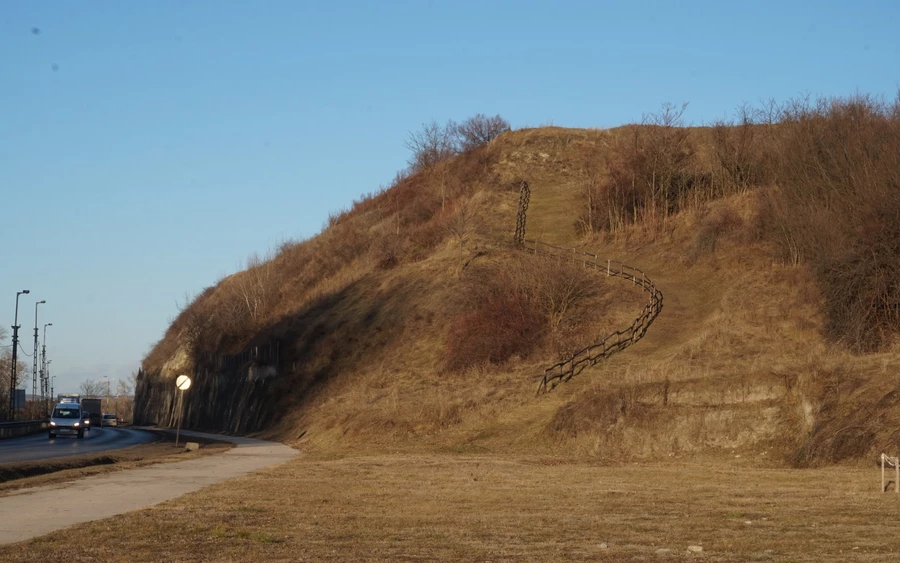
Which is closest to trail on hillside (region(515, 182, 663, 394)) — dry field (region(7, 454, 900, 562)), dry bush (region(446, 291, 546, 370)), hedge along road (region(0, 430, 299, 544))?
dry bush (region(446, 291, 546, 370))

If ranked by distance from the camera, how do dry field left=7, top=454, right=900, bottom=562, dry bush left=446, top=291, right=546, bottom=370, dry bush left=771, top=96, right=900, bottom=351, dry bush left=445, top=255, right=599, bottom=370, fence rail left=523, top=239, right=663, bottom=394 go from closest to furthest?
dry field left=7, top=454, right=900, bottom=562, dry bush left=771, top=96, right=900, bottom=351, fence rail left=523, top=239, right=663, bottom=394, dry bush left=446, top=291, right=546, bottom=370, dry bush left=445, top=255, right=599, bottom=370

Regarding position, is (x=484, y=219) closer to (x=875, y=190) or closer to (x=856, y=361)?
(x=875, y=190)

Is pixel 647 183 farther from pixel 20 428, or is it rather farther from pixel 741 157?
pixel 20 428

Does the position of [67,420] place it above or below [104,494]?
above

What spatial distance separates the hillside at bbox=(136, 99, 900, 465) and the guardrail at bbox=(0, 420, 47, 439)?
11455mm

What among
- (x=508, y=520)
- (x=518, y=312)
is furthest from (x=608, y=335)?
(x=508, y=520)

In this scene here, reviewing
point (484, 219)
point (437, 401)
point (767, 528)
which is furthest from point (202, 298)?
point (767, 528)

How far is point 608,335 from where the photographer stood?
4750 cm

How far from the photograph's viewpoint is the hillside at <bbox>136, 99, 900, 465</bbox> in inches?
1245

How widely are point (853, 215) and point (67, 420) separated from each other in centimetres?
4330

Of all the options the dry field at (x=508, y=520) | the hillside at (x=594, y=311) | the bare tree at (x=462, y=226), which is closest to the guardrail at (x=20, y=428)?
the hillside at (x=594, y=311)

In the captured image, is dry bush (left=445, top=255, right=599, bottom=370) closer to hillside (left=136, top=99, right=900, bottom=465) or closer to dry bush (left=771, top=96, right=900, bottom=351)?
hillside (left=136, top=99, right=900, bottom=465)

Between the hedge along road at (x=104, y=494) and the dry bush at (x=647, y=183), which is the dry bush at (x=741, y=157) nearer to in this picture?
the dry bush at (x=647, y=183)

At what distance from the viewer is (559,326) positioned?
5103 centimetres
